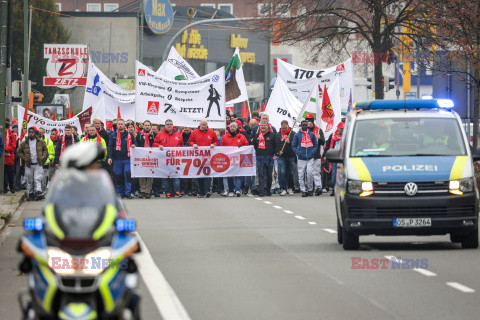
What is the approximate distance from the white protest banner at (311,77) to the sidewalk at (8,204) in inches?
340

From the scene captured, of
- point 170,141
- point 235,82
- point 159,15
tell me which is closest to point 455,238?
point 170,141

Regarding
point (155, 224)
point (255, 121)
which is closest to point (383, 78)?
point (255, 121)

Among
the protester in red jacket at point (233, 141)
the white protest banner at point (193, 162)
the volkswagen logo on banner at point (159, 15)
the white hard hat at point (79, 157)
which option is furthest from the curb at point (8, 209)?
the volkswagen logo on banner at point (159, 15)

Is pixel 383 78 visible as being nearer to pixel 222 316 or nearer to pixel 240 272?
pixel 240 272

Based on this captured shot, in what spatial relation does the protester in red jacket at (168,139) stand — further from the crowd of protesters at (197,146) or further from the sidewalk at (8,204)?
the sidewalk at (8,204)

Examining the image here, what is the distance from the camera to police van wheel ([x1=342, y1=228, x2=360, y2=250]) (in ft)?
49.8

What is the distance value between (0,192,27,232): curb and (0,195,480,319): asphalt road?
19.2 inches

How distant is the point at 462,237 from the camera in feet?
50.8

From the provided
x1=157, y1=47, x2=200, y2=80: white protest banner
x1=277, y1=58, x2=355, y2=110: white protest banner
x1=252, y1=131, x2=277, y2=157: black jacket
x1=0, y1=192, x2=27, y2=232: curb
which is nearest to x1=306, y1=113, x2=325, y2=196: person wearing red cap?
x1=252, y1=131, x2=277, y2=157: black jacket

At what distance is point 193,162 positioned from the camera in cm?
3006

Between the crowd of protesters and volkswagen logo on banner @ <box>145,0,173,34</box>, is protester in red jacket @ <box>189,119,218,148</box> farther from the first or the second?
volkswagen logo on banner @ <box>145,0,173,34</box>

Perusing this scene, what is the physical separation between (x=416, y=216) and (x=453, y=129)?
5.31 ft

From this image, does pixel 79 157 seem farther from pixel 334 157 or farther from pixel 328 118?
pixel 328 118

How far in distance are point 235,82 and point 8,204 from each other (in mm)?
10633
